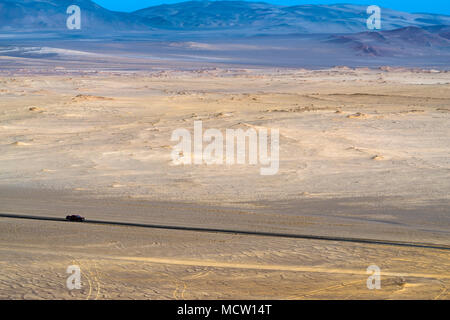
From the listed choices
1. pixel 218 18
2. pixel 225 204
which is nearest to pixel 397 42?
pixel 218 18

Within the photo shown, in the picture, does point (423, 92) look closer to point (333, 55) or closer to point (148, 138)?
point (148, 138)

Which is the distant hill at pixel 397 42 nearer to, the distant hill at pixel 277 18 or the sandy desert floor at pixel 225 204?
the distant hill at pixel 277 18

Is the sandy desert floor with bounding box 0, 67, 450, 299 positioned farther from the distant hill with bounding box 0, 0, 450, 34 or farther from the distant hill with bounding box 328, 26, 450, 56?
the distant hill with bounding box 0, 0, 450, 34

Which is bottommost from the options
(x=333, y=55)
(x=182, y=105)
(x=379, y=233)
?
(x=379, y=233)

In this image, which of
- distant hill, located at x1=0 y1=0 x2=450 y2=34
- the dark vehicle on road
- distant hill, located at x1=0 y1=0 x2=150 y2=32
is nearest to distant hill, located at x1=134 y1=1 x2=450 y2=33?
distant hill, located at x1=0 y1=0 x2=450 y2=34

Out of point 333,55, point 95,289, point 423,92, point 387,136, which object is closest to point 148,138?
point 387,136
